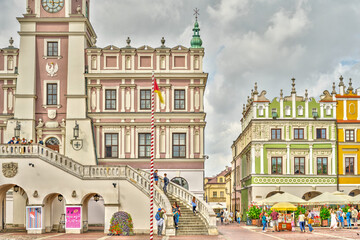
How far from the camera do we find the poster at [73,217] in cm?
4134

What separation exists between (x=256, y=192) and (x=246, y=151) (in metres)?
9.05

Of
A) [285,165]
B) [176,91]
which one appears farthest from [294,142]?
[176,91]

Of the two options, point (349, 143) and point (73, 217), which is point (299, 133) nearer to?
point (349, 143)

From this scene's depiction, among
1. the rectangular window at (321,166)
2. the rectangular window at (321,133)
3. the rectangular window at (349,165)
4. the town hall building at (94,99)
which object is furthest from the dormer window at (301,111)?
the town hall building at (94,99)

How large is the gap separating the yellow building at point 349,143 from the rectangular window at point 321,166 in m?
1.57

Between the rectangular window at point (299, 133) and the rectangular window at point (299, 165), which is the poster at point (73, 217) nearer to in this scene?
the rectangular window at point (299, 165)

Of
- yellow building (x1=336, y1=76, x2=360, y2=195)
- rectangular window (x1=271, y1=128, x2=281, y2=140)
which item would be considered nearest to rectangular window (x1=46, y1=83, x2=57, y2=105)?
rectangular window (x1=271, y1=128, x2=281, y2=140)

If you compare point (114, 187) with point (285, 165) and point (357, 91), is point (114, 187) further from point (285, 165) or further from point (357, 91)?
point (357, 91)

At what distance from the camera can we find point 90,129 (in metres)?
48.8

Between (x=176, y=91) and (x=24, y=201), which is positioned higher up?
(x=176, y=91)

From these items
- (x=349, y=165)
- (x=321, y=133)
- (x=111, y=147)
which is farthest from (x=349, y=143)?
(x=111, y=147)

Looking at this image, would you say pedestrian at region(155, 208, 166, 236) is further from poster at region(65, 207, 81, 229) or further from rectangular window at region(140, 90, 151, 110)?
rectangular window at region(140, 90, 151, 110)

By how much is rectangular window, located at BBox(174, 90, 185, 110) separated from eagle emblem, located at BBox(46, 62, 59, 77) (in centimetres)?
1010

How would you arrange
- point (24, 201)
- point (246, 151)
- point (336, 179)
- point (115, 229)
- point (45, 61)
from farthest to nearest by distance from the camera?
1. point (246, 151)
2. point (336, 179)
3. point (45, 61)
4. point (24, 201)
5. point (115, 229)
